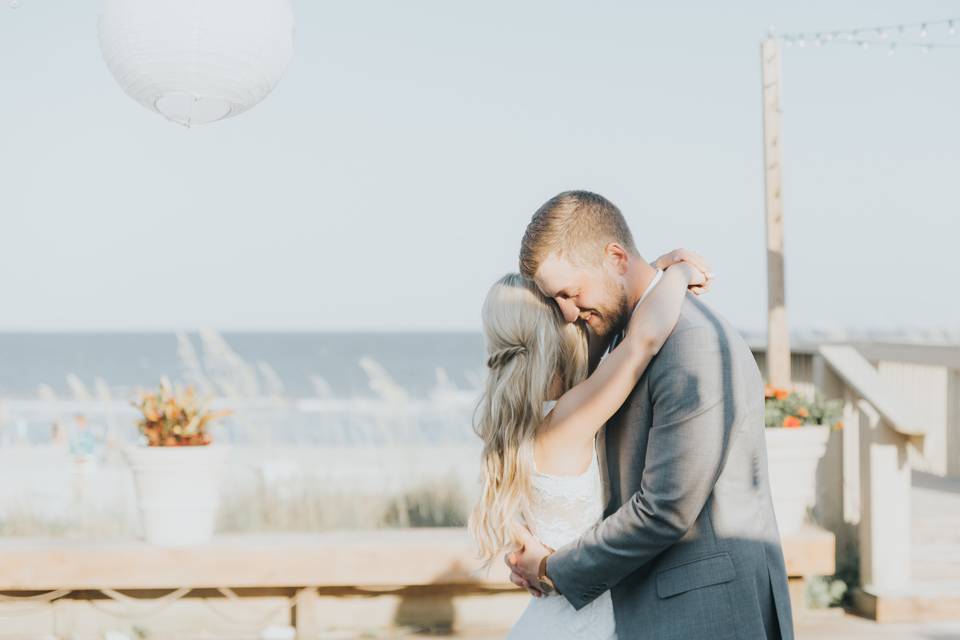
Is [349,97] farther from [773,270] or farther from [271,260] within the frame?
[773,270]

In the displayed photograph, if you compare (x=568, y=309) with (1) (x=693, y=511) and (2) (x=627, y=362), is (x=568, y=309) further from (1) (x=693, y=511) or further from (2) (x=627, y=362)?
(1) (x=693, y=511)

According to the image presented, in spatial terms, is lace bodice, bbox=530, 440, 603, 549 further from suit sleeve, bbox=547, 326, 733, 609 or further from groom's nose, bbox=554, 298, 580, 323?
groom's nose, bbox=554, 298, 580, 323

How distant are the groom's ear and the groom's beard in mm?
36

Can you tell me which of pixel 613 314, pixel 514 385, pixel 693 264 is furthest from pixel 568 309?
pixel 693 264

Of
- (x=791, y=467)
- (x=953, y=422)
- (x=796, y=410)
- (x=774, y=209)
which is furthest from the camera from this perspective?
(x=953, y=422)

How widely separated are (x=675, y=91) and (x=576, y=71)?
3.98m

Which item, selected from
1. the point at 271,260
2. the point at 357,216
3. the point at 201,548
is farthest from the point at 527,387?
the point at 271,260

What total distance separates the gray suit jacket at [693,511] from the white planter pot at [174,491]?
316cm

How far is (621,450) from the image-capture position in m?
2.11

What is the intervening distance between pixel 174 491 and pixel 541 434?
3.07 meters

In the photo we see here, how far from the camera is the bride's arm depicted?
199 cm

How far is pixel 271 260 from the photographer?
59.8 metres

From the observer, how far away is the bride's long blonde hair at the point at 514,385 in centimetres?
224

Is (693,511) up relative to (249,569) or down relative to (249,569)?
up
